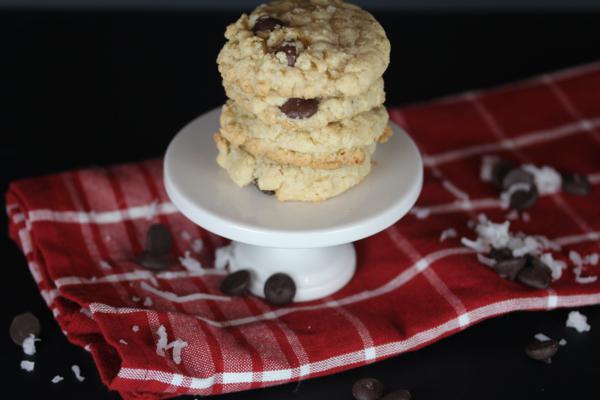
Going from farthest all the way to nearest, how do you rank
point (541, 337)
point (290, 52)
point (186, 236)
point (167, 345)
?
point (186, 236), point (541, 337), point (167, 345), point (290, 52)

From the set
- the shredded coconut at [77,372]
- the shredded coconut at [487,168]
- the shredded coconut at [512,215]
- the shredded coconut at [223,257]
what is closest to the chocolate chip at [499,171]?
the shredded coconut at [487,168]

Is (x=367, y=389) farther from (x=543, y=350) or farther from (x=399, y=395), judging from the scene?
(x=543, y=350)

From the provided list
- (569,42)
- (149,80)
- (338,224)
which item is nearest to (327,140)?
(338,224)

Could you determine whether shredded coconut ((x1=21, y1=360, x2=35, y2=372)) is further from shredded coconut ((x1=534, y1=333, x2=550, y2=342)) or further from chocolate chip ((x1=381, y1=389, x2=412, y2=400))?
shredded coconut ((x1=534, y1=333, x2=550, y2=342))

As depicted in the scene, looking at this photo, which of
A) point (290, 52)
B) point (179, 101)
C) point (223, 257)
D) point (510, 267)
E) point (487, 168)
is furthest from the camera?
point (179, 101)

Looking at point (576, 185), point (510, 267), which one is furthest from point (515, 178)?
point (510, 267)

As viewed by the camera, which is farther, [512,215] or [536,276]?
[512,215]

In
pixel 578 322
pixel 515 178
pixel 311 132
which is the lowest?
pixel 578 322
